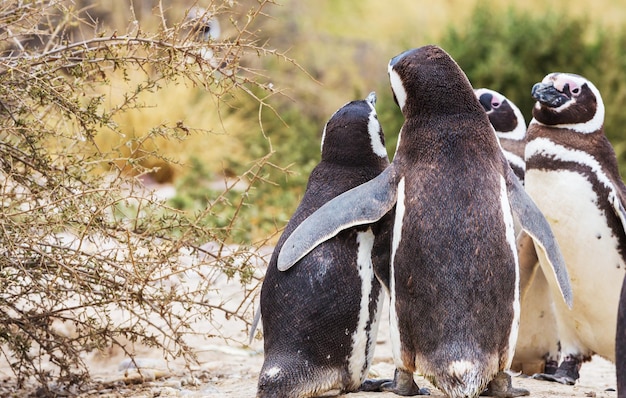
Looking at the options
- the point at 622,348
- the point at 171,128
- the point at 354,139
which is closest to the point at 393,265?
the point at 354,139

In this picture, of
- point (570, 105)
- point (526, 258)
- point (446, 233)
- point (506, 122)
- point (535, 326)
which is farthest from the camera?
Answer: point (506, 122)

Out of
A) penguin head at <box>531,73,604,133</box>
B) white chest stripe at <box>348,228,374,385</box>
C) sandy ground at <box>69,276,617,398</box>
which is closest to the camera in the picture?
white chest stripe at <box>348,228,374,385</box>

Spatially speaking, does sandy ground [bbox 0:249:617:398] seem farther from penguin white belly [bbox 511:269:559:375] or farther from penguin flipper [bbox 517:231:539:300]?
penguin flipper [bbox 517:231:539:300]

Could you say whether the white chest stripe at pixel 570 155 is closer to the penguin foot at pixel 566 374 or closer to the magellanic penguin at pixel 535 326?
the magellanic penguin at pixel 535 326

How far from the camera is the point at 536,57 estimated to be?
→ 1038 centimetres

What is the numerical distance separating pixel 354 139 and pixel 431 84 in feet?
1.23

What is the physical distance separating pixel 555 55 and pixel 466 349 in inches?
306

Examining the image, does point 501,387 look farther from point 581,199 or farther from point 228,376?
point 228,376

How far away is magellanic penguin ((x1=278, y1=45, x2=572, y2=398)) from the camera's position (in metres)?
3.23

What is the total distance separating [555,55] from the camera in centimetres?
1047

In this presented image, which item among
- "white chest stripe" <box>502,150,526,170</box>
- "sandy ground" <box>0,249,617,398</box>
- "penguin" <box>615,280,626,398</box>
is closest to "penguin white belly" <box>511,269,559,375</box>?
"sandy ground" <box>0,249,617,398</box>

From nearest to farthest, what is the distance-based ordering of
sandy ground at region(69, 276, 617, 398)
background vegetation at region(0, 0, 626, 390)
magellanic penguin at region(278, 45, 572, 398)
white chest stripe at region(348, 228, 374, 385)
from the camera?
magellanic penguin at region(278, 45, 572, 398) → white chest stripe at region(348, 228, 374, 385) → background vegetation at region(0, 0, 626, 390) → sandy ground at region(69, 276, 617, 398)

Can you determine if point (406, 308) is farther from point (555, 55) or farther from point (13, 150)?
point (555, 55)

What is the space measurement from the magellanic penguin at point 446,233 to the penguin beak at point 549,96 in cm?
94
